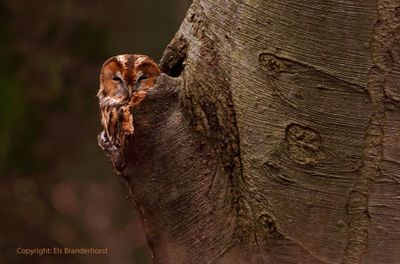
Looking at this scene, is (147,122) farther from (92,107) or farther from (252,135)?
(92,107)

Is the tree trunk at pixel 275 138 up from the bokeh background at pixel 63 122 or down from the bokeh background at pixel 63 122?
up

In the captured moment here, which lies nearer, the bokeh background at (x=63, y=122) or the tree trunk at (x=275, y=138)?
the tree trunk at (x=275, y=138)

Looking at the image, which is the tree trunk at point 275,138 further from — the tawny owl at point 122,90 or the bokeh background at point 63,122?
the bokeh background at point 63,122

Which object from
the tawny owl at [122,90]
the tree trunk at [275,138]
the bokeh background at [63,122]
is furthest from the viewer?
the bokeh background at [63,122]

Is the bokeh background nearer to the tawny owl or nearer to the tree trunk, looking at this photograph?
the tawny owl

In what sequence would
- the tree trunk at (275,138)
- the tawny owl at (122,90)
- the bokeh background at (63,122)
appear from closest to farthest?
1. the tree trunk at (275,138)
2. the tawny owl at (122,90)
3. the bokeh background at (63,122)

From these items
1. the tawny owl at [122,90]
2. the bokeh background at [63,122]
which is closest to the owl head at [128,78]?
the tawny owl at [122,90]

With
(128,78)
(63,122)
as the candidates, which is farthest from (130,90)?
(63,122)

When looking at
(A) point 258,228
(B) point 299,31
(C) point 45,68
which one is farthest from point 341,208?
(C) point 45,68
